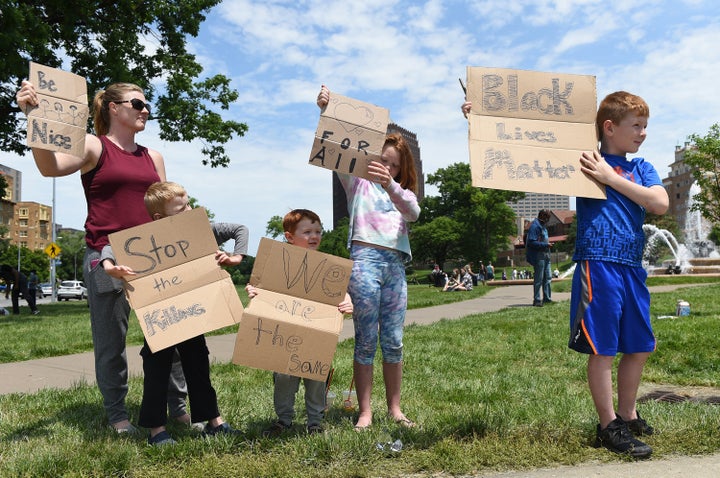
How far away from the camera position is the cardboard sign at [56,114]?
3.07 meters

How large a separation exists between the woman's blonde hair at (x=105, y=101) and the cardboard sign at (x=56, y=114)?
19 centimetres

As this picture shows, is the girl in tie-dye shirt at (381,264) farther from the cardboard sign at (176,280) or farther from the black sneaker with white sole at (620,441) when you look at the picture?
the black sneaker with white sole at (620,441)

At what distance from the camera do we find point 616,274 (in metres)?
3.14

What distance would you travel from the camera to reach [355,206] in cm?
357

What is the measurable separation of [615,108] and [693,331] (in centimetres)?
437

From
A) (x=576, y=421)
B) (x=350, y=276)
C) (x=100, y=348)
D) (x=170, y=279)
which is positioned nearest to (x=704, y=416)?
(x=576, y=421)

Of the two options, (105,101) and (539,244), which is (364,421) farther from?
(539,244)

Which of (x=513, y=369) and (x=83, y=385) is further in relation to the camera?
(x=513, y=369)

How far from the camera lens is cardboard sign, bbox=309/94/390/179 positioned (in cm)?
332

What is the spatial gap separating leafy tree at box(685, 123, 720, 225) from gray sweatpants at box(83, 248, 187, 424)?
38770mm

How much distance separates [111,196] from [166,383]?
1118 millimetres

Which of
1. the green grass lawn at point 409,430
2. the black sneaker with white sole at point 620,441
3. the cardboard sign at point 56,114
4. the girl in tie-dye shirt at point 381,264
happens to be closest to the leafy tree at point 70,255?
the green grass lawn at point 409,430

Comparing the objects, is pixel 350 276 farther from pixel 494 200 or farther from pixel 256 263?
pixel 494 200

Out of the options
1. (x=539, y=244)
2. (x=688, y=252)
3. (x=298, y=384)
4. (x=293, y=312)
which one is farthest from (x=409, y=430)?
(x=688, y=252)
